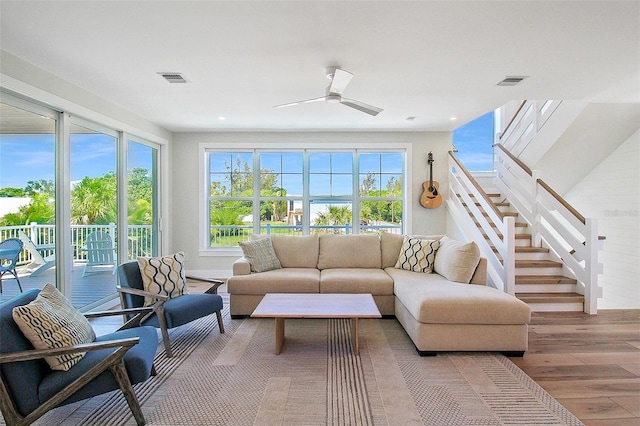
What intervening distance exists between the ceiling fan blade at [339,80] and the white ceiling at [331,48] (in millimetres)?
156

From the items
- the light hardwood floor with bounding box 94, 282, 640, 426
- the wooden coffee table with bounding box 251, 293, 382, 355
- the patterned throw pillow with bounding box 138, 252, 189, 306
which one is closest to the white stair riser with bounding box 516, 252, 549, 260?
the light hardwood floor with bounding box 94, 282, 640, 426

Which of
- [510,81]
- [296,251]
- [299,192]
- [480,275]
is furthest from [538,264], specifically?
[299,192]

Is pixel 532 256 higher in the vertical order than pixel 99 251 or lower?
lower

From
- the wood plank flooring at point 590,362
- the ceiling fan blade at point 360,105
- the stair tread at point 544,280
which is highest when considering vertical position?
the ceiling fan blade at point 360,105

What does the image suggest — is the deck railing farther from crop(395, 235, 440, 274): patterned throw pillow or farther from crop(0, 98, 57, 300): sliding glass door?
crop(395, 235, 440, 274): patterned throw pillow

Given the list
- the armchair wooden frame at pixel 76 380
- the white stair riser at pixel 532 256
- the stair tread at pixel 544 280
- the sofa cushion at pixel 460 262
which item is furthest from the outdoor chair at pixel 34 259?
the white stair riser at pixel 532 256

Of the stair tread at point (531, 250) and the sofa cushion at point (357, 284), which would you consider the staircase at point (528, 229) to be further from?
A: the sofa cushion at point (357, 284)

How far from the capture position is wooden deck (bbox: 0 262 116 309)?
298cm

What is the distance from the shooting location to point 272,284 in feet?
12.3

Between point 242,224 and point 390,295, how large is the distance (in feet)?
10.7

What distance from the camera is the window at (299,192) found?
19.8 feet

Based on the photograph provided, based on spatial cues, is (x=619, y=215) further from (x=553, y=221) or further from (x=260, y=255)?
(x=260, y=255)

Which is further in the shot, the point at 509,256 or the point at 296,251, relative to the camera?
the point at 296,251

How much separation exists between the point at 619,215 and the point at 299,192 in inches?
194
